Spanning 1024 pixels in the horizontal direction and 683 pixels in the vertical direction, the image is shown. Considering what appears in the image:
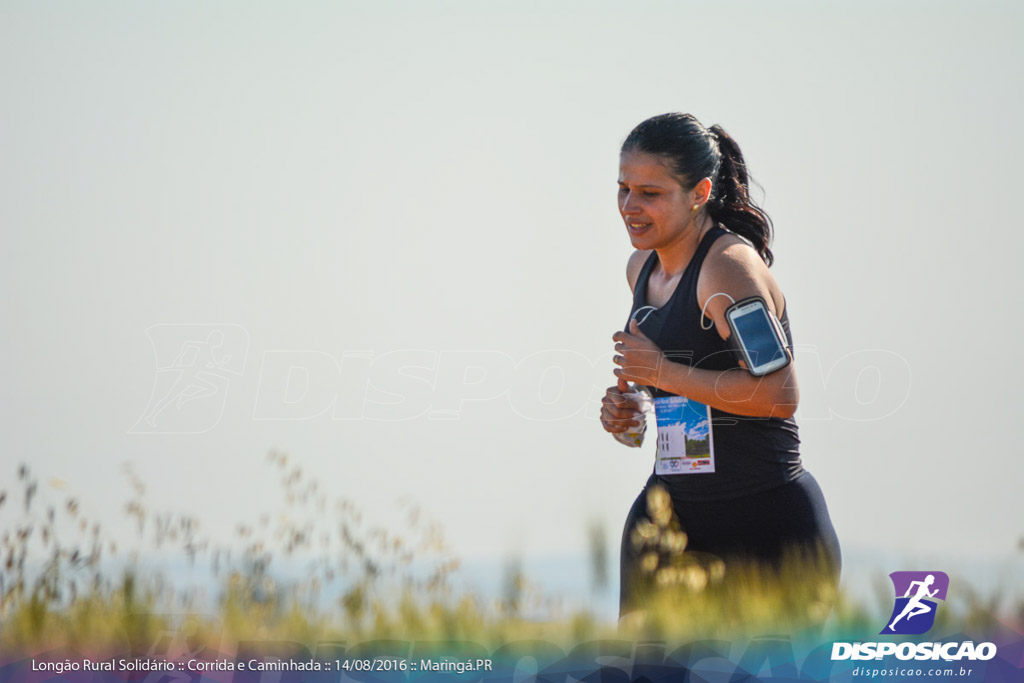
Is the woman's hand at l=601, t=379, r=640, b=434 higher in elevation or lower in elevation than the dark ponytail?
lower

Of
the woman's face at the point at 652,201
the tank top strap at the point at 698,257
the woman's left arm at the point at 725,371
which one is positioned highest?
the woman's face at the point at 652,201

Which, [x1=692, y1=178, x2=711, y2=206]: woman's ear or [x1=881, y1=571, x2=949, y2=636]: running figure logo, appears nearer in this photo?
[x1=881, y1=571, x2=949, y2=636]: running figure logo

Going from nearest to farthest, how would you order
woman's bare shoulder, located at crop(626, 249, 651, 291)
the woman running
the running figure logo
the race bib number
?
the running figure logo < the woman running < the race bib number < woman's bare shoulder, located at crop(626, 249, 651, 291)

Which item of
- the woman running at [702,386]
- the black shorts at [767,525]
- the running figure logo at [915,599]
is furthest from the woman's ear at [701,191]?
the running figure logo at [915,599]

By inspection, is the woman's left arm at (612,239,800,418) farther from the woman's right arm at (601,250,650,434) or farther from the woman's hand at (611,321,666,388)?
the woman's right arm at (601,250,650,434)

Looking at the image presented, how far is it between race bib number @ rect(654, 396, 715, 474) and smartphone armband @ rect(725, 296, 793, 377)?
10.0 inches

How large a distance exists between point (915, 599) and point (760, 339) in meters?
0.73

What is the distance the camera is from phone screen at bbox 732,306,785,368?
10.6 ft

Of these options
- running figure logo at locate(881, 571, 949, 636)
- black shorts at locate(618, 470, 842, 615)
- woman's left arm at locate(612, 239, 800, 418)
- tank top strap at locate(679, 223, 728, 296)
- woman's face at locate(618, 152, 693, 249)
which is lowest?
running figure logo at locate(881, 571, 949, 636)

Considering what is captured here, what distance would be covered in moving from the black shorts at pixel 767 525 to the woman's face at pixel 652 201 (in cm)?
75

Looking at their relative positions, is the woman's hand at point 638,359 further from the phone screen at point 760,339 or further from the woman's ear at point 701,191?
the woman's ear at point 701,191

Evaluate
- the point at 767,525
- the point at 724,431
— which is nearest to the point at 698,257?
the point at 724,431

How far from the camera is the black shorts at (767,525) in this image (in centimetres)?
340

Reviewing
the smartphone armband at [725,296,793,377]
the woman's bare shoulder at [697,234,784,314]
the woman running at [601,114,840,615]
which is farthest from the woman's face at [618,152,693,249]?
the smartphone armband at [725,296,793,377]
